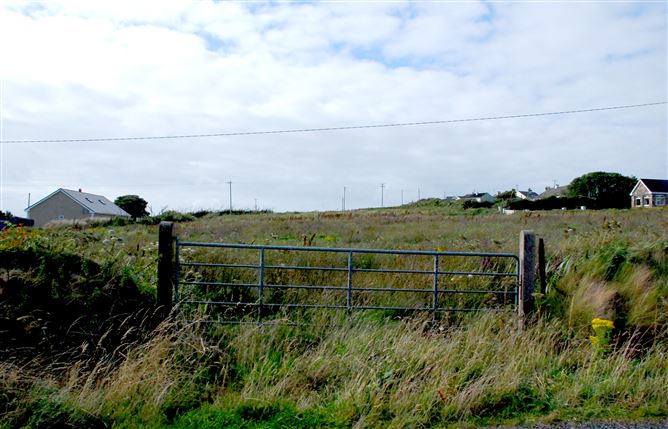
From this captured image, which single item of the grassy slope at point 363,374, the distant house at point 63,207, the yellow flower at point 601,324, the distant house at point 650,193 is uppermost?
the distant house at point 650,193

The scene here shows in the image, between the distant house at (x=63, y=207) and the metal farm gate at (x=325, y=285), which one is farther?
the distant house at (x=63, y=207)

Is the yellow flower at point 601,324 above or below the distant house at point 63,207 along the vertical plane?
below

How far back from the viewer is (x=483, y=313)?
24.5ft

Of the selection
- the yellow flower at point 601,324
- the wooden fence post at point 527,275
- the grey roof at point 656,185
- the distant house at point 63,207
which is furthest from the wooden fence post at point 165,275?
the grey roof at point 656,185

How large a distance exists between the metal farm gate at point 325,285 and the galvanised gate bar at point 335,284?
14mm

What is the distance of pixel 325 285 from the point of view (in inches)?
350

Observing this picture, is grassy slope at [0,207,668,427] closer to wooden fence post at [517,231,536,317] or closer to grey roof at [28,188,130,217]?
wooden fence post at [517,231,536,317]

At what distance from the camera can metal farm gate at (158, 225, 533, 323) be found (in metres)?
7.28

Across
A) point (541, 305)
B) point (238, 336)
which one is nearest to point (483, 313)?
point (541, 305)

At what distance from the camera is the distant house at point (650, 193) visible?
73.5m

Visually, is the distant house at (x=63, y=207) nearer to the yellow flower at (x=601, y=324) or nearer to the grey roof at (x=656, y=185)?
the yellow flower at (x=601, y=324)

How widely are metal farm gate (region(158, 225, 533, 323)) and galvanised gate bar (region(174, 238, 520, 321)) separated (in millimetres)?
14

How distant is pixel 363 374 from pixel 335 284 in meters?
3.73

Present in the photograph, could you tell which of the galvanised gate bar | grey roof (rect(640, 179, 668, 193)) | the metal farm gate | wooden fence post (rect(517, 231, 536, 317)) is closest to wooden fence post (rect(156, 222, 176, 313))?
the metal farm gate
